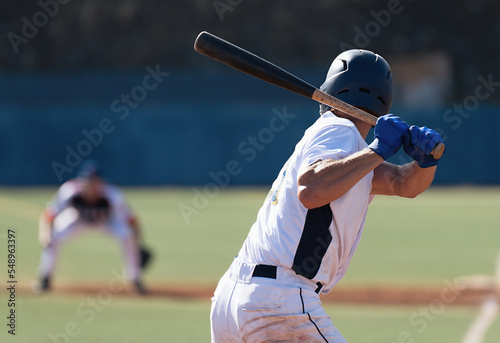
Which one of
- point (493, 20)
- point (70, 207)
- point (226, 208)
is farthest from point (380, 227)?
point (493, 20)

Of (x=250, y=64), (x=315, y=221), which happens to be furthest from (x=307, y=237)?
(x=250, y=64)

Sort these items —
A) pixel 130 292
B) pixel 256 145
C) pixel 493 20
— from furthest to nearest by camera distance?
pixel 493 20
pixel 256 145
pixel 130 292

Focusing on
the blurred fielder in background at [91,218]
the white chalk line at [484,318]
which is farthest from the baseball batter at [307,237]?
the blurred fielder in background at [91,218]

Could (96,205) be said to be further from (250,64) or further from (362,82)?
(362,82)

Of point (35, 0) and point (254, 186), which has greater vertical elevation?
point (35, 0)

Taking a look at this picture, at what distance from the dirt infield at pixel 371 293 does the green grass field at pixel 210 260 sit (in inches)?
13.2

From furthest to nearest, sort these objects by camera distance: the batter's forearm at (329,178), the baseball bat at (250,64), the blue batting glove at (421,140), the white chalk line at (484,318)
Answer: the white chalk line at (484,318) → the baseball bat at (250,64) → the blue batting glove at (421,140) → the batter's forearm at (329,178)

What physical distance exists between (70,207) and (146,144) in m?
14.5

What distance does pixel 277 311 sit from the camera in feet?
12.0

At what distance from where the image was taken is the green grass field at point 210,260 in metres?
8.47

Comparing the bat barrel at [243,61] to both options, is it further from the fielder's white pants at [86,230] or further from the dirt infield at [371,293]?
the fielder's white pants at [86,230]

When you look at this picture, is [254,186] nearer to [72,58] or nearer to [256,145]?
[256,145]

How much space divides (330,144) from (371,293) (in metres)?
7.43

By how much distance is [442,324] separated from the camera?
8.84 metres
